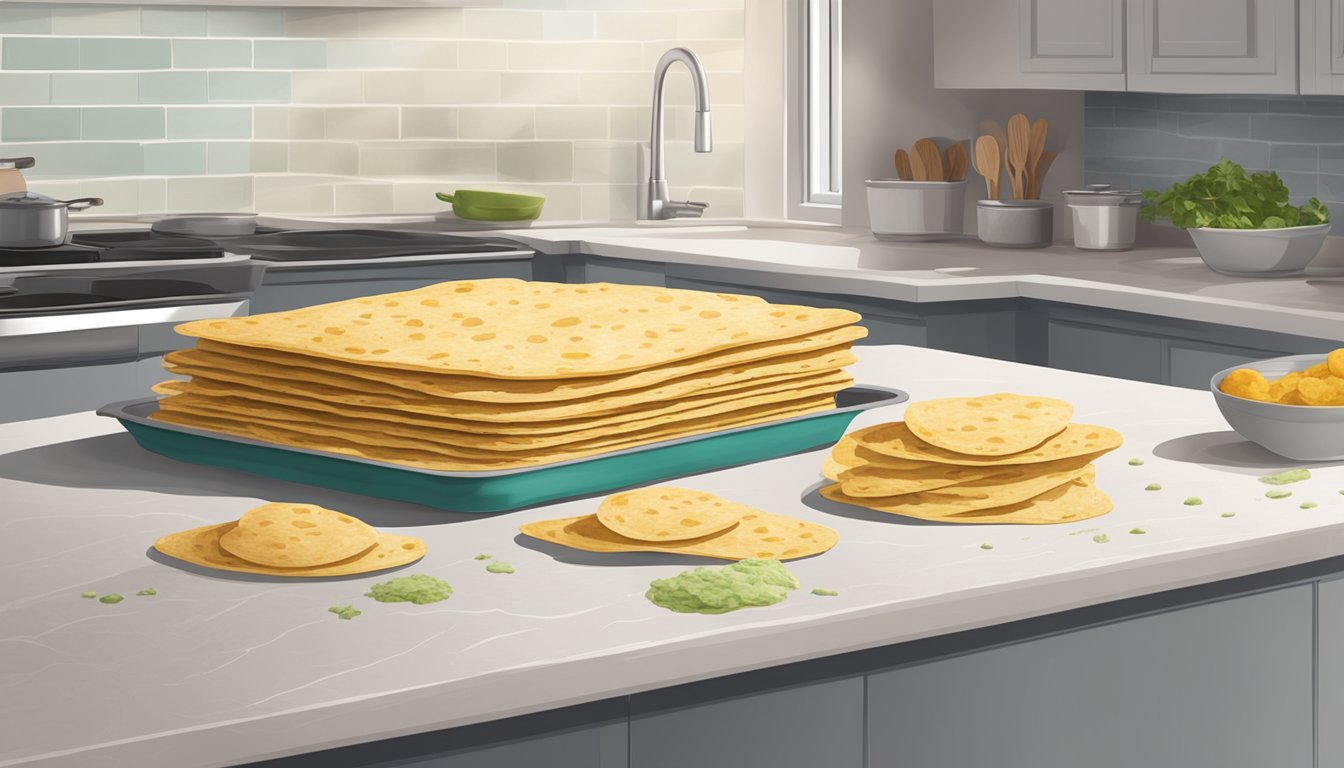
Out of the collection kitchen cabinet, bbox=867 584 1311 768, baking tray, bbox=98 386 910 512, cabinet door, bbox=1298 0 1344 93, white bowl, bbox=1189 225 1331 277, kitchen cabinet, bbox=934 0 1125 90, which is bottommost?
kitchen cabinet, bbox=867 584 1311 768

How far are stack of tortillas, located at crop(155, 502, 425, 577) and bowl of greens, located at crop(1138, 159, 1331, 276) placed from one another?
99.4 inches

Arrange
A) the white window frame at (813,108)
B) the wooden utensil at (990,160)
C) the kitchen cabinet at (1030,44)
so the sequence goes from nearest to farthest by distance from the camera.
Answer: the kitchen cabinet at (1030,44) → the wooden utensil at (990,160) → the white window frame at (813,108)

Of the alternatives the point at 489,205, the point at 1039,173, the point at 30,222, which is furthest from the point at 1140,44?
the point at 30,222

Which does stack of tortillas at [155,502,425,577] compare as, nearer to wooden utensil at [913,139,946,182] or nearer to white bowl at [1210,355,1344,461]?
white bowl at [1210,355,1344,461]

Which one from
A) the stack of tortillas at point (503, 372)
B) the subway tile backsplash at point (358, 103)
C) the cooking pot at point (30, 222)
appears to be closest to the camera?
the stack of tortillas at point (503, 372)

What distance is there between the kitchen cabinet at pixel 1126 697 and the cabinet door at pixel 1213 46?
233cm

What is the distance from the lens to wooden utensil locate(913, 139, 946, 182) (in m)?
4.21

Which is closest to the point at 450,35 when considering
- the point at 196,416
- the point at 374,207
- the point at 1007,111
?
the point at 374,207

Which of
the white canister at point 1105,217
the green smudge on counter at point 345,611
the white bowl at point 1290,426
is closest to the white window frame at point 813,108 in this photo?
the white canister at point 1105,217

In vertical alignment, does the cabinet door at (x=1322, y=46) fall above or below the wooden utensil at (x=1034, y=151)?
above

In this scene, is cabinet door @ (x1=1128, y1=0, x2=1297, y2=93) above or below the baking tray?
above

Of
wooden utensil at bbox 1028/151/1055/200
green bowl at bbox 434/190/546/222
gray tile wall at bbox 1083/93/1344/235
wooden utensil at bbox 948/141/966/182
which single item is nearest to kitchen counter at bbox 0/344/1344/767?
gray tile wall at bbox 1083/93/1344/235

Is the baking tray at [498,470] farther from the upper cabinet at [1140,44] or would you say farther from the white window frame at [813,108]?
the white window frame at [813,108]

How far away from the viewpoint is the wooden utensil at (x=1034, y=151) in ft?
13.2
